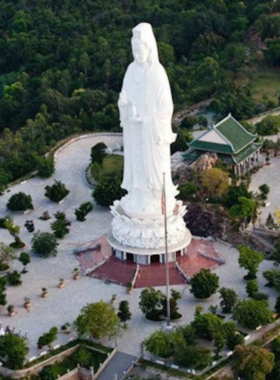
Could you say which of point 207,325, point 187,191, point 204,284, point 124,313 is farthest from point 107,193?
point 207,325

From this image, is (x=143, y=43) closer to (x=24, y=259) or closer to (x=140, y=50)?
(x=140, y=50)

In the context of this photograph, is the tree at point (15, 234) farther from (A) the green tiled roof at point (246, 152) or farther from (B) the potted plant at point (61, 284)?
(A) the green tiled roof at point (246, 152)

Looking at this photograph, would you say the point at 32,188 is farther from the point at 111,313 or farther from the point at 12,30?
the point at 12,30

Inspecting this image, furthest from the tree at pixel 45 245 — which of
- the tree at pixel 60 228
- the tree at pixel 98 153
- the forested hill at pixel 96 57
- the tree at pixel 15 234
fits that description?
the tree at pixel 98 153

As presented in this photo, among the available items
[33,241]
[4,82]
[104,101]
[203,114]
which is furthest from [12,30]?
[33,241]

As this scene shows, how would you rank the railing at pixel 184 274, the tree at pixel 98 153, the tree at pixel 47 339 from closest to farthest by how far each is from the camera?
the tree at pixel 47 339
the railing at pixel 184 274
the tree at pixel 98 153

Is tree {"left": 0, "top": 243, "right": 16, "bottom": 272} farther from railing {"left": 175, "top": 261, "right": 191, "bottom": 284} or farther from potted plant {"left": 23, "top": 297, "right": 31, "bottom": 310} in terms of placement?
railing {"left": 175, "top": 261, "right": 191, "bottom": 284}
